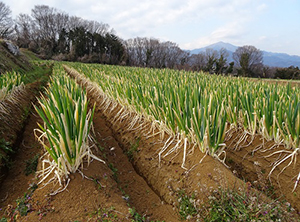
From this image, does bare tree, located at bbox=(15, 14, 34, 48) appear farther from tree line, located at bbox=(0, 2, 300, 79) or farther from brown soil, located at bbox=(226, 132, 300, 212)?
brown soil, located at bbox=(226, 132, 300, 212)

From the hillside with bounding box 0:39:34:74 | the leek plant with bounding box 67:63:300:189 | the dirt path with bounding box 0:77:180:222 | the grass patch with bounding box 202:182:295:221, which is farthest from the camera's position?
the hillside with bounding box 0:39:34:74

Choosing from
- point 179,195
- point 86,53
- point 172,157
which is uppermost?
point 86,53

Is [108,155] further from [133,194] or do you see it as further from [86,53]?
[86,53]

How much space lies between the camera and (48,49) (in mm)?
46656

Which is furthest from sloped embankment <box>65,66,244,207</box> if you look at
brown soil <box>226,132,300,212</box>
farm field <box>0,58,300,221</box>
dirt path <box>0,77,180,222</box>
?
brown soil <box>226,132,300,212</box>

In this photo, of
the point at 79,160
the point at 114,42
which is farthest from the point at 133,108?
the point at 114,42

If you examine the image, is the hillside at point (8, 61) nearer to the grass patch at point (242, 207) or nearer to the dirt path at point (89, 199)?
the dirt path at point (89, 199)

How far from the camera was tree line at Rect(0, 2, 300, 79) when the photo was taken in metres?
40.7

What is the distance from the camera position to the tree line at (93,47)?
40656 millimetres

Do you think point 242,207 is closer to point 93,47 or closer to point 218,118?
point 218,118

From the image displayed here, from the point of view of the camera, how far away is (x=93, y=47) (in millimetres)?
43625

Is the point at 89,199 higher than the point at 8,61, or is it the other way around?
the point at 8,61

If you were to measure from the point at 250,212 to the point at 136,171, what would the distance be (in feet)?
4.83

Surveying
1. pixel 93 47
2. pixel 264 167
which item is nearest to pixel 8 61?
pixel 264 167
